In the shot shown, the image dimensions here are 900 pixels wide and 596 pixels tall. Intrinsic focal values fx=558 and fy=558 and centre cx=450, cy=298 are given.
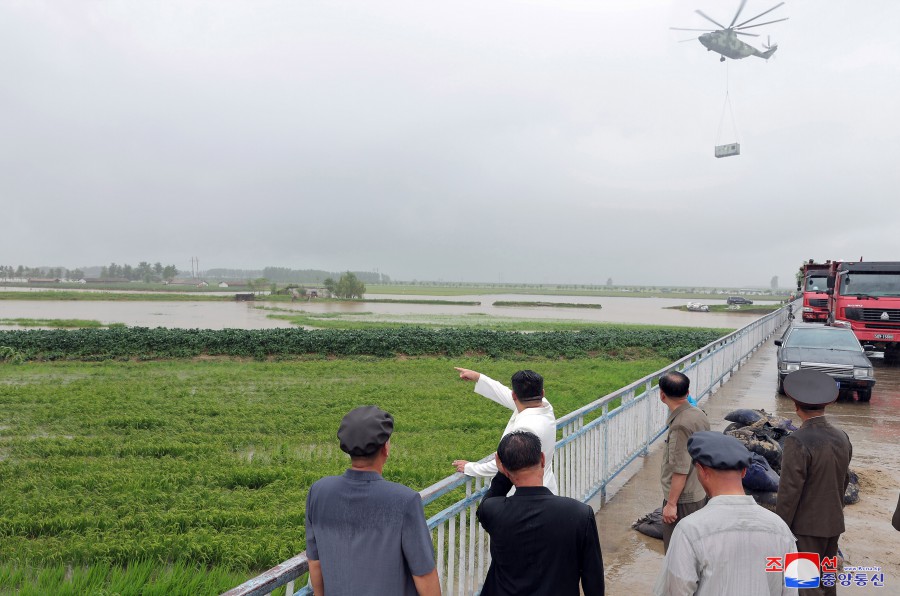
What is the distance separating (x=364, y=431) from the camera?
90.0 inches

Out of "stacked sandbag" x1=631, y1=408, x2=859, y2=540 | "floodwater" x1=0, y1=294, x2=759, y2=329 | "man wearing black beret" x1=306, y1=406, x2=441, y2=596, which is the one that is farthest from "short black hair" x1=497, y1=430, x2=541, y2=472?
"floodwater" x1=0, y1=294, x2=759, y2=329

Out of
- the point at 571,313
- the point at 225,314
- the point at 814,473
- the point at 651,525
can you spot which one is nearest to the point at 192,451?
the point at 651,525

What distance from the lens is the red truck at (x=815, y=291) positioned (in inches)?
946

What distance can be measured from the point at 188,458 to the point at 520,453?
788 centimetres

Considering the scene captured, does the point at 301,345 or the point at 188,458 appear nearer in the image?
the point at 188,458

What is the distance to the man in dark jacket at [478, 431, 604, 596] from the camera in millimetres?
2416

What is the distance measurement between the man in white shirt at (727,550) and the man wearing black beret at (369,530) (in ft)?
3.43

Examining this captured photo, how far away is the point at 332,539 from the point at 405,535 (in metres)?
0.31

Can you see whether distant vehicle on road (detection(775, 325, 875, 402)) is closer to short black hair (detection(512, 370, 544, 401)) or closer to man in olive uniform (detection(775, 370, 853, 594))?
man in olive uniform (detection(775, 370, 853, 594))

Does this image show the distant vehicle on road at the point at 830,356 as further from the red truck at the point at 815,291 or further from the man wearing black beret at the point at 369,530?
the red truck at the point at 815,291

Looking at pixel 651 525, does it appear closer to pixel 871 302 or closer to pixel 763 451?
pixel 763 451

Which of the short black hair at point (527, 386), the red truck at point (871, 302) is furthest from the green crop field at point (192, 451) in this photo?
the red truck at point (871, 302)

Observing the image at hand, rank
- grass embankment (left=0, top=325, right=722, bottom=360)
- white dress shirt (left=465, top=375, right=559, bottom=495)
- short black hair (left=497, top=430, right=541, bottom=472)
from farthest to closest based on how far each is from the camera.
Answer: grass embankment (left=0, top=325, right=722, bottom=360)
white dress shirt (left=465, top=375, right=559, bottom=495)
short black hair (left=497, top=430, right=541, bottom=472)

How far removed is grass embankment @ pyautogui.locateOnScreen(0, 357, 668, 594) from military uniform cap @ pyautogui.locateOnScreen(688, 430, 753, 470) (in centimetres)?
411
